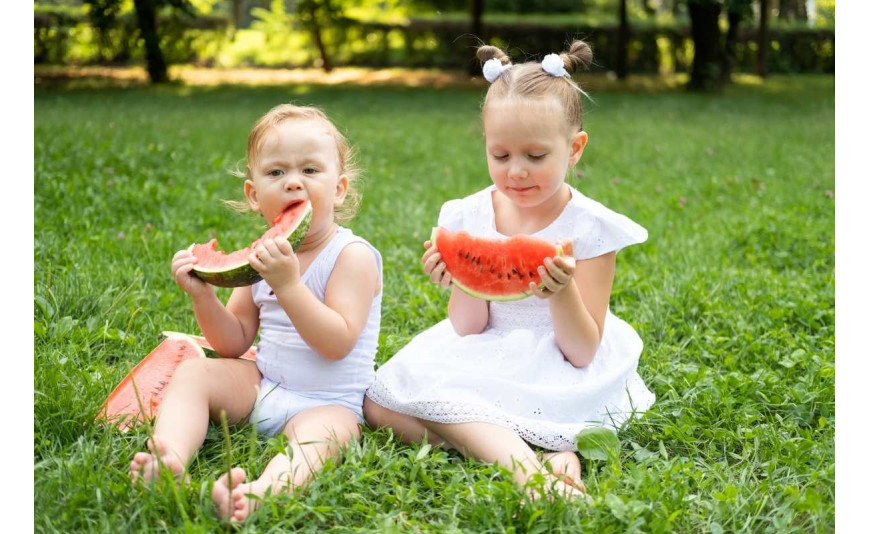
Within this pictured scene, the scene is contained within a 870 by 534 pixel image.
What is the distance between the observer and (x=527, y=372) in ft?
9.48

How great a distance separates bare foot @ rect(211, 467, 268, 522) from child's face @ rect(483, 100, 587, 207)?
3.92 feet

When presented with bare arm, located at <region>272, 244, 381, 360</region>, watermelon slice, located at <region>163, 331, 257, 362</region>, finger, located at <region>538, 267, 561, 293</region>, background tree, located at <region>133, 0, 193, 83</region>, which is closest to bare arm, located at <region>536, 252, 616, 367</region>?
finger, located at <region>538, 267, 561, 293</region>

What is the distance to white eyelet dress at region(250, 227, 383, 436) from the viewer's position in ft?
9.41

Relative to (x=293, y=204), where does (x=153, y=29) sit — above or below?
above

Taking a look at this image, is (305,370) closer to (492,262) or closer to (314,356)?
(314,356)

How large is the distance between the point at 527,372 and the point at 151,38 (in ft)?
58.2

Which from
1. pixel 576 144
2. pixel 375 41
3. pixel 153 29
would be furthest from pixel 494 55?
pixel 375 41

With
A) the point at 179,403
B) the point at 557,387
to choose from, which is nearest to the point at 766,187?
the point at 557,387

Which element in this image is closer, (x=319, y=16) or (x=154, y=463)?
(x=154, y=463)

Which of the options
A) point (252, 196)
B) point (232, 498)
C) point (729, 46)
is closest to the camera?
point (232, 498)

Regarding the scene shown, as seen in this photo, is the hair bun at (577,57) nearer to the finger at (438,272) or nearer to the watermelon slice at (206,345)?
the finger at (438,272)

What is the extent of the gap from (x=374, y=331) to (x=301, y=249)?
39cm

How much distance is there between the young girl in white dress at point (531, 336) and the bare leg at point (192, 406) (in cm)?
45

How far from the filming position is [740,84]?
20.9 metres
